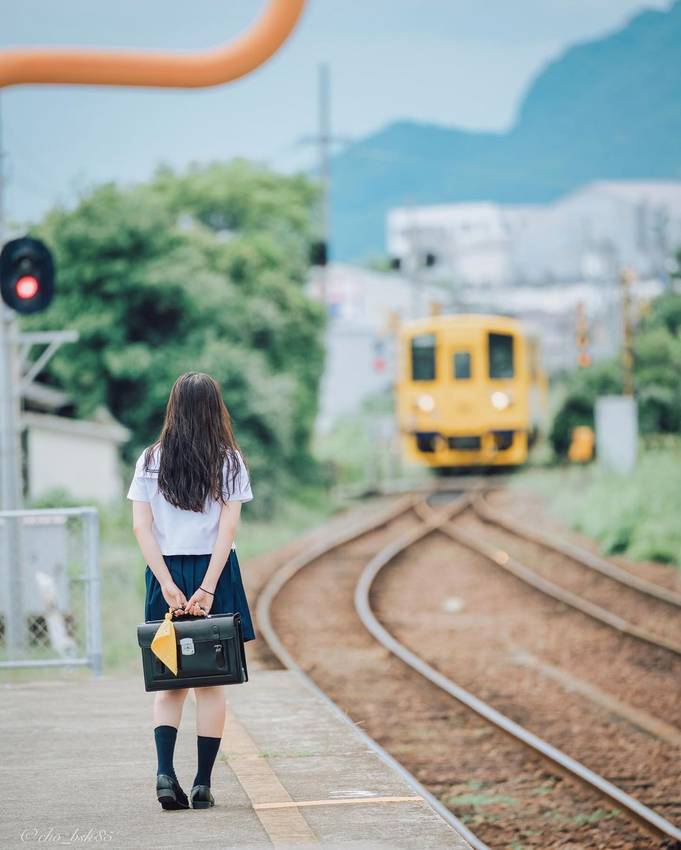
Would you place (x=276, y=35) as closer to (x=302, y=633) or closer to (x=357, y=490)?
(x=302, y=633)

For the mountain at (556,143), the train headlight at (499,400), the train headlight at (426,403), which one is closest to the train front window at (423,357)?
the train headlight at (426,403)

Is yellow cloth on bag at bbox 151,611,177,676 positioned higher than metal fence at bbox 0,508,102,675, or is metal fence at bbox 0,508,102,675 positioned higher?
yellow cloth on bag at bbox 151,611,177,676

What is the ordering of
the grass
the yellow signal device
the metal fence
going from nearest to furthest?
the metal fence
the grass
the yellow signal device

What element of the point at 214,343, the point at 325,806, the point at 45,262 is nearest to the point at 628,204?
the point at 214,343

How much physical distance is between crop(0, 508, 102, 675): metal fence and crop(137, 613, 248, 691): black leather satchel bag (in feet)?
9.71

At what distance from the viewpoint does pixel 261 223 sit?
35594mm

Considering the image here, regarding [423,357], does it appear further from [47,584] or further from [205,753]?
[205,753]

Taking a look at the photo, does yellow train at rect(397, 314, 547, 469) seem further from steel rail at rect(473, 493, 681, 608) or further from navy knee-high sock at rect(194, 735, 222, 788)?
navy knee-high sock at rect(194, 735, 222, 788)

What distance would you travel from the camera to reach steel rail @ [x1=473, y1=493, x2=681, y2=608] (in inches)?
511

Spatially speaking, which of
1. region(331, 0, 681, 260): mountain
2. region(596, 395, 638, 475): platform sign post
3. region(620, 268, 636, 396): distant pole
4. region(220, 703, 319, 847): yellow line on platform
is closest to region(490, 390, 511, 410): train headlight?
region(596, 395, 638, 475): platform sign post

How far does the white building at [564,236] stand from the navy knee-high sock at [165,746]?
60.2m

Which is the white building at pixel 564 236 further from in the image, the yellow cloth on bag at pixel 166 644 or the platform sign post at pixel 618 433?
the yellow cloth on bag at pixel 166 644

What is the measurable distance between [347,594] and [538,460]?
73.7 ft

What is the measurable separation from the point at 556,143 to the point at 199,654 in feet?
401
